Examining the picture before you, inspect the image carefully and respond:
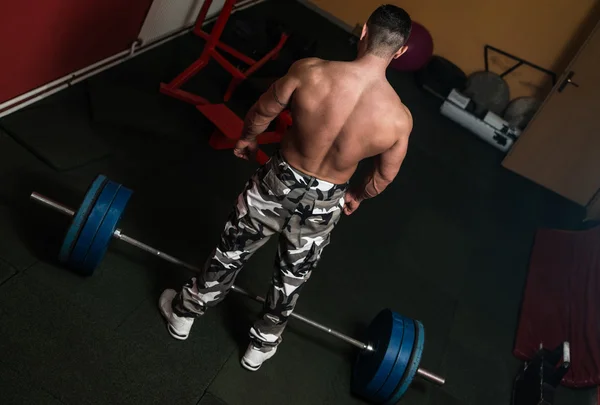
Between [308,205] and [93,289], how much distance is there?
92cm

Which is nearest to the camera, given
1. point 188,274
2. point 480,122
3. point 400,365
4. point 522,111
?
point 400,365

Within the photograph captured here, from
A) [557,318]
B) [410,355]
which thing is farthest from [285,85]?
[557,318]

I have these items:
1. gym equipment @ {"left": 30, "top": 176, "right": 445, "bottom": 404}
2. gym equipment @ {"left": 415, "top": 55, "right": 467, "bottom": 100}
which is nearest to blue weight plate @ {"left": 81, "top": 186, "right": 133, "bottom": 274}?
gym equipment @ {"left": 30, "top": 176, "right": 445, "bottom": 404}

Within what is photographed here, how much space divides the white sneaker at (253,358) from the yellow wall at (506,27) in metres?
3.55

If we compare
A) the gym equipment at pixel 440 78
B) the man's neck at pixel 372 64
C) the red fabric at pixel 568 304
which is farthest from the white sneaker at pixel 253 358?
the gym equipment at pixel 440 78

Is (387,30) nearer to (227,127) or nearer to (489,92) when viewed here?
(227,127)

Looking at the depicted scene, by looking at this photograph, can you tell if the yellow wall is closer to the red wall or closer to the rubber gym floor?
the rubber gym floor

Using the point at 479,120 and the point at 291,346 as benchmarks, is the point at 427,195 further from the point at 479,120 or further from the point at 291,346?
the point at 291,346

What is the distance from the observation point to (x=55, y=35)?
8.71ft

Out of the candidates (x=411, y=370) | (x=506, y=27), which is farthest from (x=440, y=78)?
(x=411, y=370)

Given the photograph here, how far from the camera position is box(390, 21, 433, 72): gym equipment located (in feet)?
15.3

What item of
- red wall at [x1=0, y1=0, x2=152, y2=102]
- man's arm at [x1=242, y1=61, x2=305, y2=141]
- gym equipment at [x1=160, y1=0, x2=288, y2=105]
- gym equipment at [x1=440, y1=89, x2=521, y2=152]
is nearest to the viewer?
man's arm at [x1=242, y1=61, x2=305, y2=141]

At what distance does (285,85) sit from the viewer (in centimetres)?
168

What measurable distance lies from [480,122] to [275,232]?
298cm
